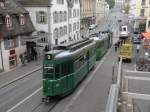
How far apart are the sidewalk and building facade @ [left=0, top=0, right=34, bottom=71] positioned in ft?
2.83

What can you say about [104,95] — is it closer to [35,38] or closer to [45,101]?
[45,101]

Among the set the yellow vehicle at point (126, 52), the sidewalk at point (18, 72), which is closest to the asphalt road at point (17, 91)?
the sidewalk at point (18, 72)

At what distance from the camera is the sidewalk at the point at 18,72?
2840cm

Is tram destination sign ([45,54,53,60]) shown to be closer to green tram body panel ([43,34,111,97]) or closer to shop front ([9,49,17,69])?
green tram body panel ([43,34,111,97])

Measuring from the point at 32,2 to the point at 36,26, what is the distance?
3.81 m

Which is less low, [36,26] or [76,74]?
[36,26]

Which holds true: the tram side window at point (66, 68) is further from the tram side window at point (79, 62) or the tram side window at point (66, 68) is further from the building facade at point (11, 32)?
the building facade at point (11, 32)

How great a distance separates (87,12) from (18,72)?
2143 inches

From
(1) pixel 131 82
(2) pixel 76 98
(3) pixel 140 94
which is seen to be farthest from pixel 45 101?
(1) pixel 131 82

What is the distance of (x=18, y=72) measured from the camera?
31.7 meters

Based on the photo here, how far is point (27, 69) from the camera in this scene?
33.2 meters

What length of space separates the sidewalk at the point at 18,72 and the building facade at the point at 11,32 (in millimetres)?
863

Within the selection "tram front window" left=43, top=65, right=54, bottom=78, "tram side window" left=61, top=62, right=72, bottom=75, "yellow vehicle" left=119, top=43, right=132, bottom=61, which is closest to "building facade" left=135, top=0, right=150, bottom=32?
"yellow vehicle" left=119, top=43, right=132, bottom=61

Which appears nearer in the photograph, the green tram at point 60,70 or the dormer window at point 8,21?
the green tram at point 60,70
